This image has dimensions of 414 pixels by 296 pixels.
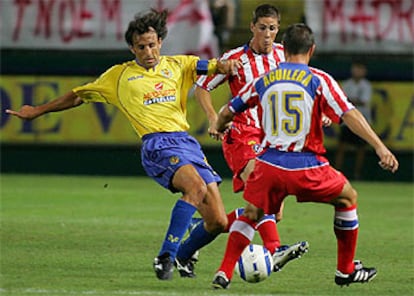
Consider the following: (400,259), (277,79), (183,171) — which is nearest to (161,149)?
(183,171)

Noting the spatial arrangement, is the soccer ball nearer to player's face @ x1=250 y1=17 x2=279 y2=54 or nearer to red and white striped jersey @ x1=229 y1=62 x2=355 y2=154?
red and white striped jersey @ x1=229 y1=62 x2=355 y2=154

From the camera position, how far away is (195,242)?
912 cm

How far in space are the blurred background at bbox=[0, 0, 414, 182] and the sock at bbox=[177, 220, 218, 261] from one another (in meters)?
10.1

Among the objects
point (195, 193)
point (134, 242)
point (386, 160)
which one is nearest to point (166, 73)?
point (195, 193)

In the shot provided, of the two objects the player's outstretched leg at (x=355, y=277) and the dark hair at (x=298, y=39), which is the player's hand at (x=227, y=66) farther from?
the player's outstretched leg at (x=355, y=277)

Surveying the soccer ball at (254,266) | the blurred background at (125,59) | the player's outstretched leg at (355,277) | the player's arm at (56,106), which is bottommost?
the blurred background at (125,59)

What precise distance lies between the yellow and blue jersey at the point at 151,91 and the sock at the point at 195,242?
0.78 metres

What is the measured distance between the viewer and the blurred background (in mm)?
19312

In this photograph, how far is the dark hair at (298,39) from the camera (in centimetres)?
807

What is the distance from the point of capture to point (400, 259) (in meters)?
10.2

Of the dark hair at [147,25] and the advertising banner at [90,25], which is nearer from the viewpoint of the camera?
the dark hair at [147,25]

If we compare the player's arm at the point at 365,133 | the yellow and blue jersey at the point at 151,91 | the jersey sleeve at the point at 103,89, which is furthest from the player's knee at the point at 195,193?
the player's arm at the point at 365,133

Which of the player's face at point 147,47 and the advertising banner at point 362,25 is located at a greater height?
the player's face at point 147,47

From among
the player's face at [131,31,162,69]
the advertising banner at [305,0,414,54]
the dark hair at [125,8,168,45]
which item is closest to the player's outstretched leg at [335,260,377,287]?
the player's face at [131,31,162,69]
